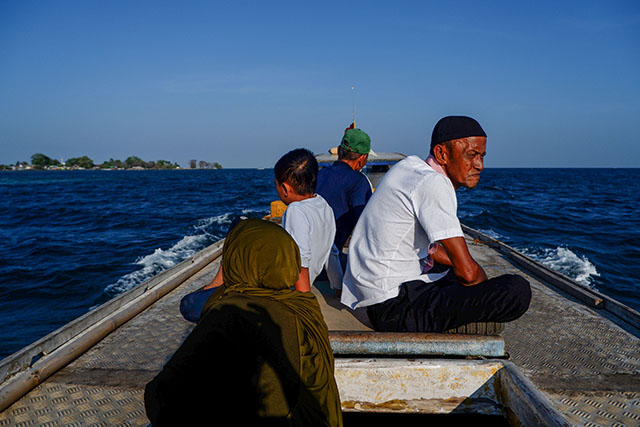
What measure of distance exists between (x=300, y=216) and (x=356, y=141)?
5.14 ft

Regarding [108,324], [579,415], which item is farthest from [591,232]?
[108,324]

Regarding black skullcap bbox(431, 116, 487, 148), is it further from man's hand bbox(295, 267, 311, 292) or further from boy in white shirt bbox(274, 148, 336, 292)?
man's hand bbox(295, 267, 311, 292)

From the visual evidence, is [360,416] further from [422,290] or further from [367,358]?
[422,290]

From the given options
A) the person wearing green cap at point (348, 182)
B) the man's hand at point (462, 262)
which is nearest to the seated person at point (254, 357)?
the man's hand at point (462, 262)

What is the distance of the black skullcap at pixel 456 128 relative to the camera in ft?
7.93

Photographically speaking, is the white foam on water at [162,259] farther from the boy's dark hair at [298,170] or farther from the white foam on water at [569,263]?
the white foam on water at [569,263]

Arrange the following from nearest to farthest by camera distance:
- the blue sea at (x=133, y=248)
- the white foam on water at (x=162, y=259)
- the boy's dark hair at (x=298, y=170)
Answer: the boy's dark hair at (x=298, y=170), the blue sea at (x=133, y=248), the white foam on water at (x=162, y=259)

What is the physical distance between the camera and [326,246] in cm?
330

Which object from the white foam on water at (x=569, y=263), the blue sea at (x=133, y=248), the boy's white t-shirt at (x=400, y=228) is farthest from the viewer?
the white foam on water at (x=569, y=263)

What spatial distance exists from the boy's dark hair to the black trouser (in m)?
1.04

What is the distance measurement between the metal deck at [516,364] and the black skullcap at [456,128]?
1.32 meters

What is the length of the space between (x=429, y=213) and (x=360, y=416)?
1.25 metres

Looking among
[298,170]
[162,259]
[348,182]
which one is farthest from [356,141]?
[162,259]

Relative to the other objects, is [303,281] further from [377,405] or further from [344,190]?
[344,190]
